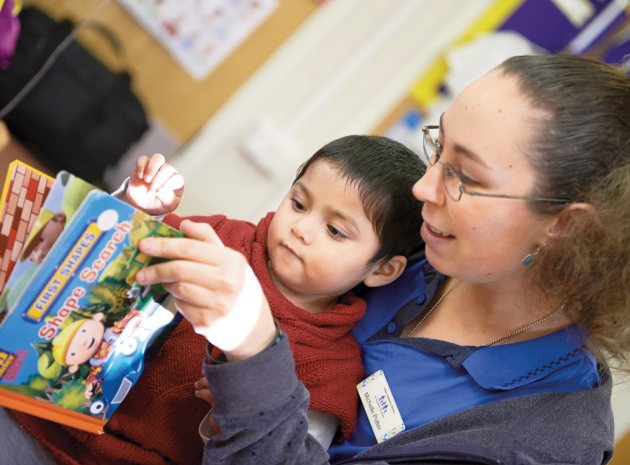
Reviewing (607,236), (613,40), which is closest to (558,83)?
(607,236)

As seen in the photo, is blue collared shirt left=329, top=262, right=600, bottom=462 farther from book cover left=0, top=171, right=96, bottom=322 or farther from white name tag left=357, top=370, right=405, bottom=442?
book cover left=0, top=171, right=96, bottom=322

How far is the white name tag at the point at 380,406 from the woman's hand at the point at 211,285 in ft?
1.46

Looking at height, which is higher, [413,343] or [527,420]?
[413,343]

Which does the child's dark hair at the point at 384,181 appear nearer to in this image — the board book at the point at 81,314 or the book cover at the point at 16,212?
the board book at the point at 81,314

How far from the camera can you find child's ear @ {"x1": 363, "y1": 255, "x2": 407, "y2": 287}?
1.48 metres

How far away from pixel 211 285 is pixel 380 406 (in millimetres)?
554

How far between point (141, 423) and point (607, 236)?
0.95m

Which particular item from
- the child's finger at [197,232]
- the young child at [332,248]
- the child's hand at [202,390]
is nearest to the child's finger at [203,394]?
the child's hand at [202,390]

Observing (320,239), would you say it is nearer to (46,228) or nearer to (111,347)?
(111,347)

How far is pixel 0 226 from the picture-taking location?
0.97m

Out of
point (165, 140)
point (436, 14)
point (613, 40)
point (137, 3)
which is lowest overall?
point (613, 40)

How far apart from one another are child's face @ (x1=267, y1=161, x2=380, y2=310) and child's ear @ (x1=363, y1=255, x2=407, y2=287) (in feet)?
0.15

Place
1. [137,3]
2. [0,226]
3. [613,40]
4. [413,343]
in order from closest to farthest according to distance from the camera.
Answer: [0,226] < [413,343] < [613,40] < [137,3]

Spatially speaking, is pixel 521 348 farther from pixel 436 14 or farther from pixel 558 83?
pixel 436 14
